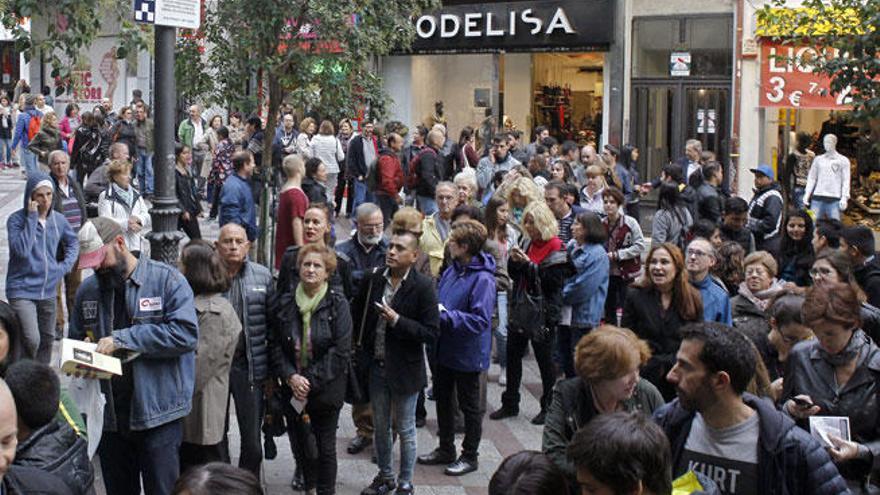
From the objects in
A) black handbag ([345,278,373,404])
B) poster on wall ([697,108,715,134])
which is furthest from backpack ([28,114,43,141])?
black handbag ([345,278,373,404])

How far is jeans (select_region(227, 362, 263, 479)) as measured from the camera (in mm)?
7418

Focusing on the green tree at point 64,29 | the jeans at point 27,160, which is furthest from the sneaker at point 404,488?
the jeans at point 27,160

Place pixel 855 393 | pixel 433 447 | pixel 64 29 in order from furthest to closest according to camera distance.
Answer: pixel 64 29
pixel 433 447
pixel 855 393

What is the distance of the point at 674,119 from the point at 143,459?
19339mm

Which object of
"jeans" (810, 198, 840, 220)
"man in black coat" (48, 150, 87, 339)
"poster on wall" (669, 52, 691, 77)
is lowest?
"jeans" (810, 198, 840, 220)

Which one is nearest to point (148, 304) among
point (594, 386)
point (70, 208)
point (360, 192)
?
point (594, 386)

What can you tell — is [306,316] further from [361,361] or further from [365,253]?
[365,253]

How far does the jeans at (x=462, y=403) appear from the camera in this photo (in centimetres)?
855

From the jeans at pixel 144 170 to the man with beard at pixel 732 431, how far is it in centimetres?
1713

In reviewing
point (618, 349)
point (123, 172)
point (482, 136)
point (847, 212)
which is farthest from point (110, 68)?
point (618, 349)

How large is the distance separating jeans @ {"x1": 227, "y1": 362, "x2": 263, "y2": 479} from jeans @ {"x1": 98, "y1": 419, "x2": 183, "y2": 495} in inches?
36.5

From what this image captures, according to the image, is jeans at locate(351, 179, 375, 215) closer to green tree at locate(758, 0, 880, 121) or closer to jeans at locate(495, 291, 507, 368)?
green tree at locate(758, 0, 880, 121)

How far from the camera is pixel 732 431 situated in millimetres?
4461

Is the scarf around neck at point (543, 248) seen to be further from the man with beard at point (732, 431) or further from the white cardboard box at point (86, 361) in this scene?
the man with beard at point (732, 431)
